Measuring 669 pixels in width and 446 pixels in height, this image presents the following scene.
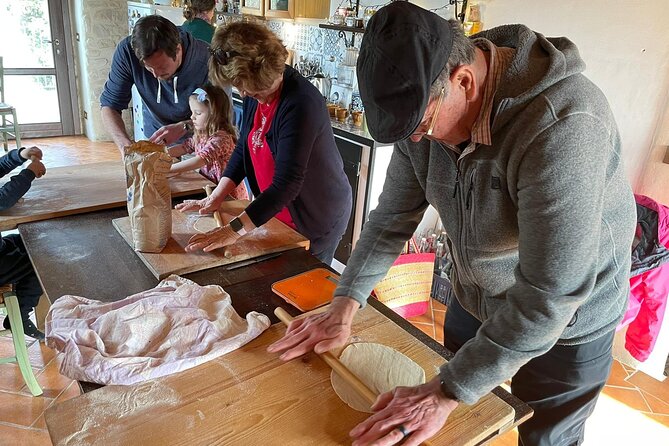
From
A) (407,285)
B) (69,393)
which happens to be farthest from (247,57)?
(69,393)

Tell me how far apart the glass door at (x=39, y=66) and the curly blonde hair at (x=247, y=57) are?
4937 millimetres

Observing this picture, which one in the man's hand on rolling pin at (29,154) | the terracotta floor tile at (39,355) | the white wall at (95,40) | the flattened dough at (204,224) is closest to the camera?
the flattened dough at (204,224)

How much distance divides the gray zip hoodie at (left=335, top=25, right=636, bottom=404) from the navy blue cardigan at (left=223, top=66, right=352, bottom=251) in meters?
0.51

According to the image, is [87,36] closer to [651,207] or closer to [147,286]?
[147,286]

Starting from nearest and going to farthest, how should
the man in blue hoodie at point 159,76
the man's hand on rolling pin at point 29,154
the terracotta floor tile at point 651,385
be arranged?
the man's hand on rolling pin at point 29,154, the man in blue hoodie at point 159,76, the terracotta floor tile at point 651,385

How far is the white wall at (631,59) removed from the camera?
→ 2.04 m

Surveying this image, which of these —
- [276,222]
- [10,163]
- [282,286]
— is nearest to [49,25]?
[10,163]

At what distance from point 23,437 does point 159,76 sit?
144 centimetres

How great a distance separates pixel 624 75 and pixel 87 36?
5004 millimetres

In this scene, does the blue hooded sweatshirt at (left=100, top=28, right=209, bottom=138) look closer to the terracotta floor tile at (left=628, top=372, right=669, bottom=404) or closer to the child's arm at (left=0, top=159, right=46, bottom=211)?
the child's arm at (left=0, top=159, right=46, bottom=211)

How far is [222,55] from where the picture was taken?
54.9 inches

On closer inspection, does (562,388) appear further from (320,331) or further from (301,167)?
(301,167)

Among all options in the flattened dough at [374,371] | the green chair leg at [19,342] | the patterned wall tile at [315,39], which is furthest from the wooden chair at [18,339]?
the patterned wall tile at [315,39]

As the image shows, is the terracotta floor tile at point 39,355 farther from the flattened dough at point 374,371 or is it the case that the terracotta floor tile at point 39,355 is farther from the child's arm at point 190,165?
the flattened dough at point 374,371
